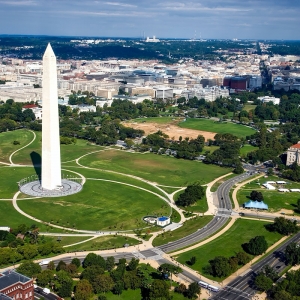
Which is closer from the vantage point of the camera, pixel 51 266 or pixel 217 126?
pixel 51 266

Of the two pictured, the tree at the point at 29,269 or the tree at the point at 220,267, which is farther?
the tree at the point at 220,267

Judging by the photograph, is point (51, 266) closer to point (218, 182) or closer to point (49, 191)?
point (49, 191)

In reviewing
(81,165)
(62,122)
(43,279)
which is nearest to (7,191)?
(81,165)

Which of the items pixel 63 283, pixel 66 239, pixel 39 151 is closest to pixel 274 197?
pixel 66 239

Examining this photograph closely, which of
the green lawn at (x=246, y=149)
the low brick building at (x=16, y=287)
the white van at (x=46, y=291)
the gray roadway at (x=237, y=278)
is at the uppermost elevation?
the low brick building at (x=16, y=287)

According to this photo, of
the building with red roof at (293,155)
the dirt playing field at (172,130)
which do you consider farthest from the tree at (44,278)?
the dirt playing field at (172,130)

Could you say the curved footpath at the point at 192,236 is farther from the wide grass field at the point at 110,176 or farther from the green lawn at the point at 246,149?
the green lawn at the point at 246,149
